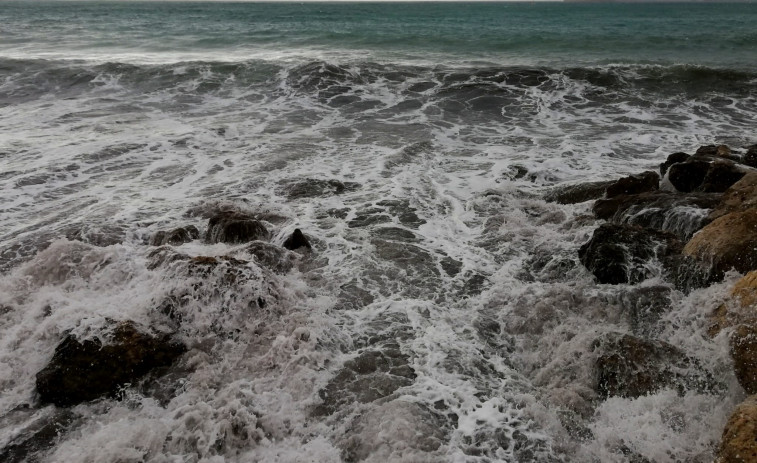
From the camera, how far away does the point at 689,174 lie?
28.0 feet

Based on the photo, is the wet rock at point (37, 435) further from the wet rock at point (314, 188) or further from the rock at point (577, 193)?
the rock at point (577, 193)

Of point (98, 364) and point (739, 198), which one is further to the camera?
point (739, 198)

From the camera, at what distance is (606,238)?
22.0 feet

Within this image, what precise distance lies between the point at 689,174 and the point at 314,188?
282 inches

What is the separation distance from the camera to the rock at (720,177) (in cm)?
810

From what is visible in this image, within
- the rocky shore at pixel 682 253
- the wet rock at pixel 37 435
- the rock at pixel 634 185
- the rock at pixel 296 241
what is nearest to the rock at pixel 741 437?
the rocky shore at pixel 682 253

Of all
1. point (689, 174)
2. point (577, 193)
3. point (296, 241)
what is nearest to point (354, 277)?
point (296, 241)

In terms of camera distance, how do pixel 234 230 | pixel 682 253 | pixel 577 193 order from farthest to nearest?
pixel 577 193 < pixel 234 230 < pixel 682 253

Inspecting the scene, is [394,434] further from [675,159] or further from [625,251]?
[675,159]

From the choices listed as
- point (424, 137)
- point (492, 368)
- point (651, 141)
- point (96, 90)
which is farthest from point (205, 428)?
point (96, 90)

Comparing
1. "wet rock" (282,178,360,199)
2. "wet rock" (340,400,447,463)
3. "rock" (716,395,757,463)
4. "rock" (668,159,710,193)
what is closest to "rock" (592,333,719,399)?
"rock" (716,395,757,463)

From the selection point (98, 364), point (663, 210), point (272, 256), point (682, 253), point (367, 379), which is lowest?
point (367, 379)

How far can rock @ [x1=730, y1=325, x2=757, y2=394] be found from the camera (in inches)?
167

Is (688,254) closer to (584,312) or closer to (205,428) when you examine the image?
(584,312)
